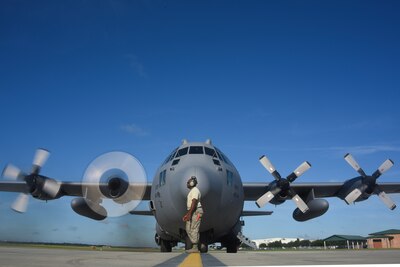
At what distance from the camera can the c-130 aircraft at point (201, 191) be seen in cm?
1216

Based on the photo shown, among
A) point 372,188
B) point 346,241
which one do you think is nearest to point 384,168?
point 372,188

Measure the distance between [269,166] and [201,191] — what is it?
947cm

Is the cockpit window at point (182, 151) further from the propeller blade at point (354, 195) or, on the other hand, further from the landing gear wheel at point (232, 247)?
the propeller blade at point (354, 195)

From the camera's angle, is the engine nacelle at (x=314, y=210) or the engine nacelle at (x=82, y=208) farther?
the engine nacelle at (x=82, y=208)

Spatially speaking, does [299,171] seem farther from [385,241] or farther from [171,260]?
[385,241]

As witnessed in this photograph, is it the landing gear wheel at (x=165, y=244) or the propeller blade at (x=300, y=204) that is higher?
the propeller blade at (x=300, y=204)

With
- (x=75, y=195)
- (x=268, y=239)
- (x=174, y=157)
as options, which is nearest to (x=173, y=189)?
(x=174, y=157)

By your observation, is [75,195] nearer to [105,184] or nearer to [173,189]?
[105,184]

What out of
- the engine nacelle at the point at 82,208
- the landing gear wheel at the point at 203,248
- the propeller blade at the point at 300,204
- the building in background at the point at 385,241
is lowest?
the landing gear wheel at the point at 203,248

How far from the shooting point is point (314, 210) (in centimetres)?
2123

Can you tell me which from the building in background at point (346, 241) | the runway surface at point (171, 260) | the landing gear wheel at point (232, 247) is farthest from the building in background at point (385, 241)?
the runway surface at point (171, 260)

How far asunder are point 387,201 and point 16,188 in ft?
73.7

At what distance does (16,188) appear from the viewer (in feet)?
74.5

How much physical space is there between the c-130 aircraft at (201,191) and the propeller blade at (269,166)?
2.1 inches
